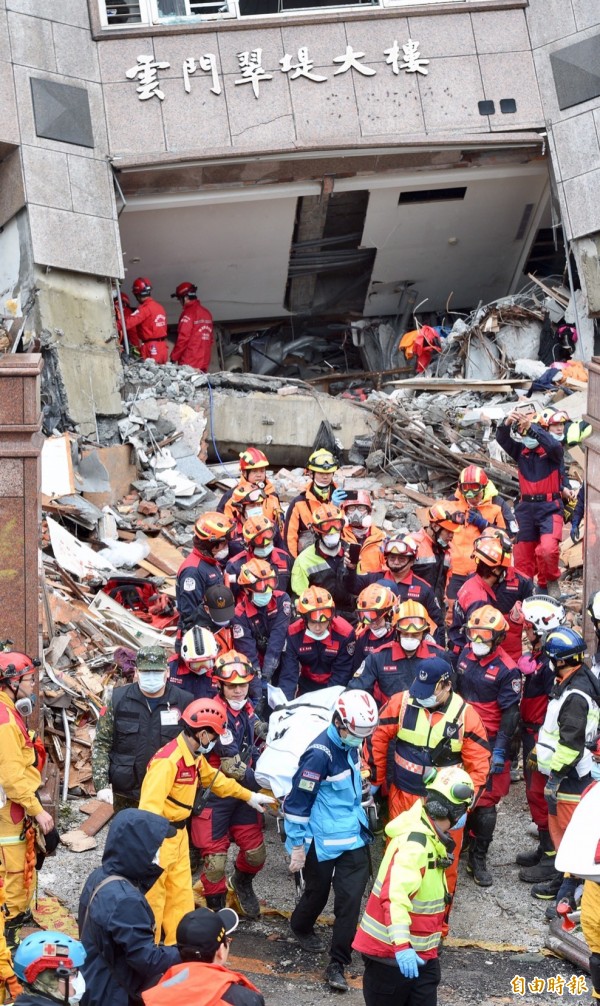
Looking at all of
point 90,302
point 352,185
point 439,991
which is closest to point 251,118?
point 352,185

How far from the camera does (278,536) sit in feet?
38.1

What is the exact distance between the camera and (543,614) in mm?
9008

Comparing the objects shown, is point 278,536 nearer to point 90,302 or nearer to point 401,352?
point 90,302

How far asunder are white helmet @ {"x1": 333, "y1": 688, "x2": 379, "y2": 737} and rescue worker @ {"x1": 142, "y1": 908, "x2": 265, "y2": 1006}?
6.33ft

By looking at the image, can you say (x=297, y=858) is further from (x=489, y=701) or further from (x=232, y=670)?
(x=489, y=701)

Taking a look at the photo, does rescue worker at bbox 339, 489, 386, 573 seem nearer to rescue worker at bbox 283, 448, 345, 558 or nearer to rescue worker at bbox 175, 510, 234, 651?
rescue worker at bbox 283, 448, 345, 558

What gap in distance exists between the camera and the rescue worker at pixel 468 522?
11.3 metres

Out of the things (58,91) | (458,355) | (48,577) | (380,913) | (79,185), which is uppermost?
(58,91)

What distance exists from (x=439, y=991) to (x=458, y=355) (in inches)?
483

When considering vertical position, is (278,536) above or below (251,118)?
below

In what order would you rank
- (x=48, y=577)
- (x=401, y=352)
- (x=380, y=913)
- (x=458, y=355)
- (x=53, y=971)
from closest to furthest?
1. (x=53, y=971)
2. (x=380, y=913)
3. (x=48, y=577)
4. (x=458, y=355)
5. (x=401, y=352)

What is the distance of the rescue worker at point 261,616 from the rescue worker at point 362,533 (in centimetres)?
127

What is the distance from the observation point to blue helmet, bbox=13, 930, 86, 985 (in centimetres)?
512

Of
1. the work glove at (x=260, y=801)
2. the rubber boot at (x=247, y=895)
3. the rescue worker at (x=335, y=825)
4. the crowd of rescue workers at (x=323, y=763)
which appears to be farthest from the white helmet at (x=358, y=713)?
the rubber boot at (x=247, y=895)
